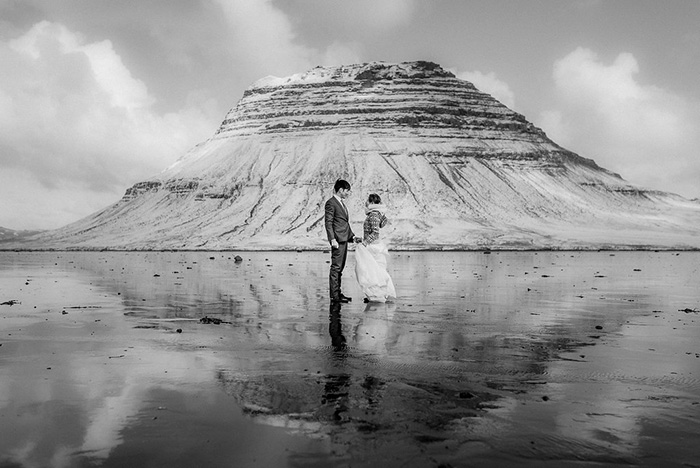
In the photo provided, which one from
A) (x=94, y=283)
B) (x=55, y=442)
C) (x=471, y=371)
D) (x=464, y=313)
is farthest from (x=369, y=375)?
(x=94, y=283)

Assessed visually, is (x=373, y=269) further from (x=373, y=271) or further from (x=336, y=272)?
(x=336, y=272)

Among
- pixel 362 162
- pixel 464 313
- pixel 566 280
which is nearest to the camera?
pixel 464 313

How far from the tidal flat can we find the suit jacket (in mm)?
2406

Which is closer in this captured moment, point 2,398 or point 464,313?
point 2,398

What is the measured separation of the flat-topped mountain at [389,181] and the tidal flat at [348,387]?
82.4 meters

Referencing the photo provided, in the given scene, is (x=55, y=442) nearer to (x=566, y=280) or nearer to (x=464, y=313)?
(x=464, y=313)

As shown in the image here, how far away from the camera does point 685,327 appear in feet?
42.4

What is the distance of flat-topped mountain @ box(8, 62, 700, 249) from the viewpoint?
344 feet

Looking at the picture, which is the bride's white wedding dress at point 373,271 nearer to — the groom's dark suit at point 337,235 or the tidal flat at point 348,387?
the groom's dark suit at point 337,235

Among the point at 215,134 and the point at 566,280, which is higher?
the point at 215,134

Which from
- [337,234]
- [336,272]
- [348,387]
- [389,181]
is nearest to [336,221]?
[337,234]

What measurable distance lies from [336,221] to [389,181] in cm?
10236

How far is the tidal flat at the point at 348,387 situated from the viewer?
5406 mm

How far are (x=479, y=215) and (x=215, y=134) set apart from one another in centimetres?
6620
